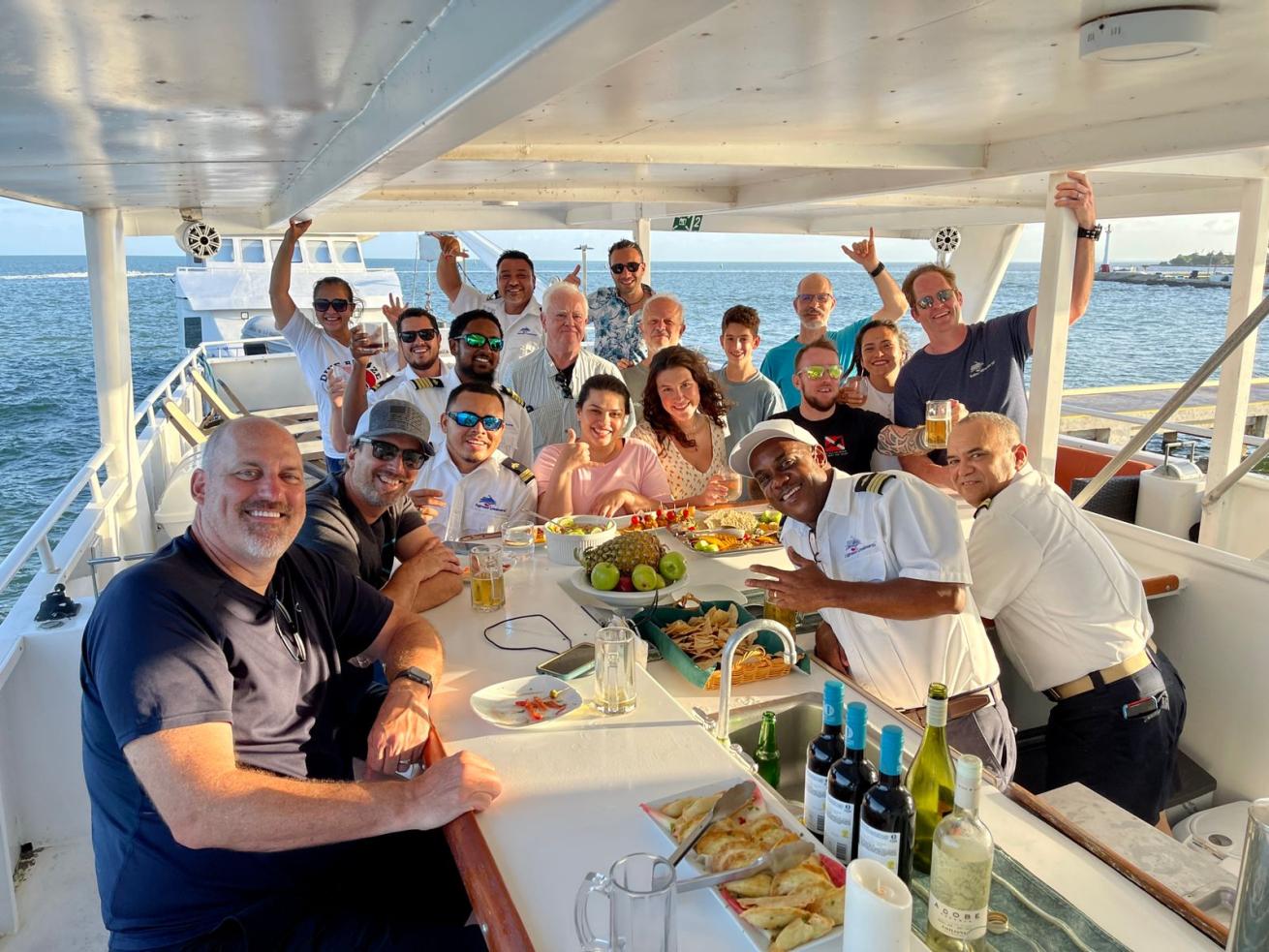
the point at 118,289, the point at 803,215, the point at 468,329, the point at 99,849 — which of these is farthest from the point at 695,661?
the point at 803,215

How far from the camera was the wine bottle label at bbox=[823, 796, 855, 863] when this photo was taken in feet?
4.97

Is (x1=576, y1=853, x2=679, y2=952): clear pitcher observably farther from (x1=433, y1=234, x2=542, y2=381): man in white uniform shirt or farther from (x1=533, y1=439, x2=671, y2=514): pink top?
(x1=433, y1=234, x2=542, y2=381): man in white uniform shirt

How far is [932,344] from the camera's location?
454cm

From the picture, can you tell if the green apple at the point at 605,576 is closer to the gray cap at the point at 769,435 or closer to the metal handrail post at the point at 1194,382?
the gray cap at the point at 769,435

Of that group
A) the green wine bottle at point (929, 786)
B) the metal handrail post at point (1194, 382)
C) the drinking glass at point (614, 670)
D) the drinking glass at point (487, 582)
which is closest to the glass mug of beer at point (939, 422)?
the metal handrail post at point (1194, 382)

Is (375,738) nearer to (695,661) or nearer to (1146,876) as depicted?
(695,661)

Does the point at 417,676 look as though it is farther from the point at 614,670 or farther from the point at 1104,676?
the point at 1104,676

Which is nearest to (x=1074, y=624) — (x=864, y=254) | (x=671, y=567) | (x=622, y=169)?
(x=671, y=567)

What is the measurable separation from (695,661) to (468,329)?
2.55 meters

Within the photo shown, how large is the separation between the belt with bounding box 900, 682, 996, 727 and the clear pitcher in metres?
1.35

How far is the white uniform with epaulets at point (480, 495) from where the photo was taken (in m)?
3.80

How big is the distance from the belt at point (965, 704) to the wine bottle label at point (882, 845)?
1044mm

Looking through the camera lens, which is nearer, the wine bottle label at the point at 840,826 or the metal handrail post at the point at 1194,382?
the wine bottle label at the point at 840,826

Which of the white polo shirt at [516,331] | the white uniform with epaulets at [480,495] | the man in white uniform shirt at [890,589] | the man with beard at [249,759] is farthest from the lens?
the white polo shirt at [516,331]
